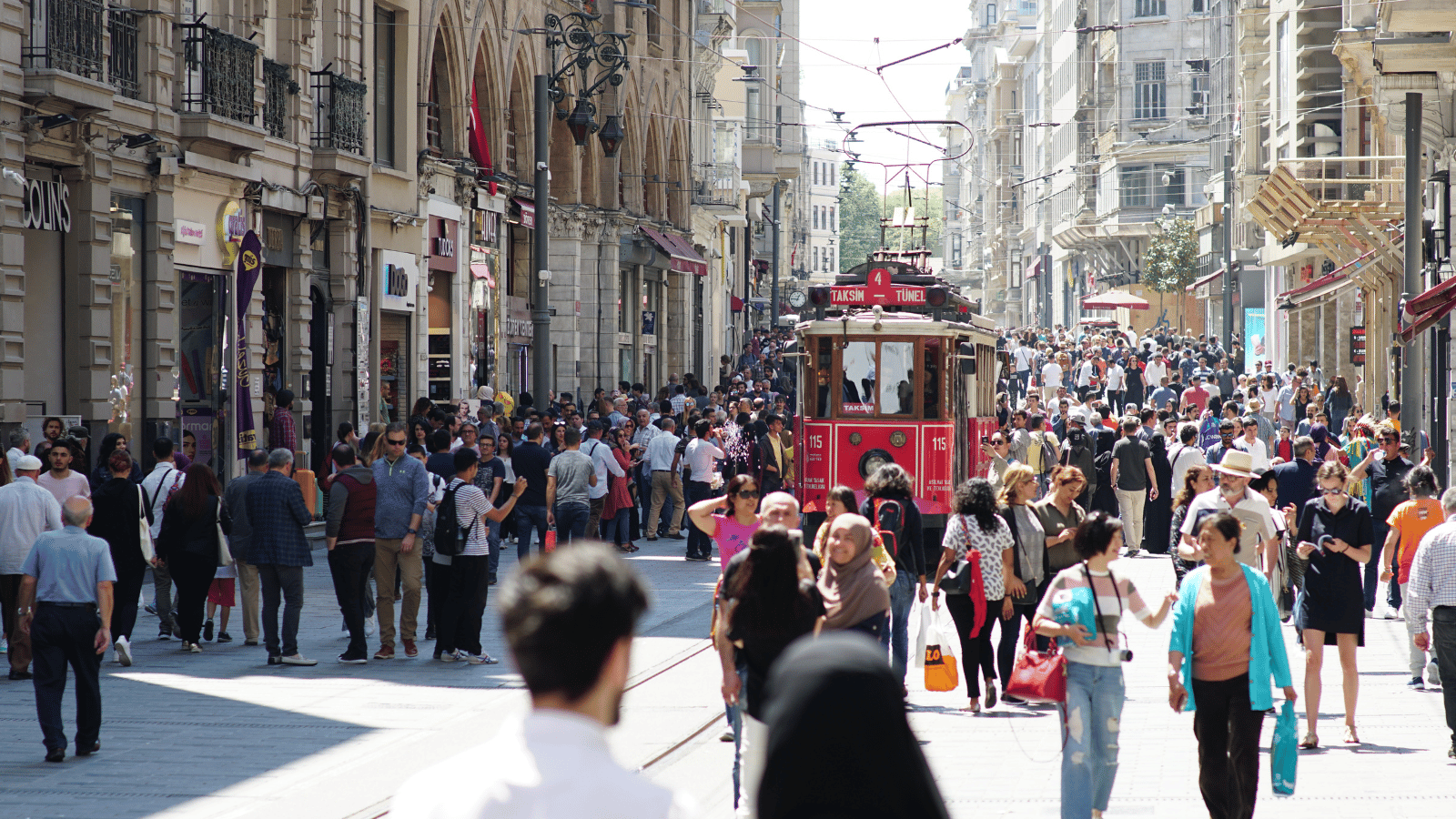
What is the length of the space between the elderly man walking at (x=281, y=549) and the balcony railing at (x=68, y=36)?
20.4 feet

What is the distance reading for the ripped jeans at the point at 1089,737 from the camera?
7.30 m

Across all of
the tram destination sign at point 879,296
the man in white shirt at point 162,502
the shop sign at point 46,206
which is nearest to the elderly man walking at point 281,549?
the man in white shirt at point 162,502

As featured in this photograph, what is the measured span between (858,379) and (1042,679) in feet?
37.6

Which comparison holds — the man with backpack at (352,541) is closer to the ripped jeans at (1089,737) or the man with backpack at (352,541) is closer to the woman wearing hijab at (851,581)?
the woman wearing hijab at (851,581)

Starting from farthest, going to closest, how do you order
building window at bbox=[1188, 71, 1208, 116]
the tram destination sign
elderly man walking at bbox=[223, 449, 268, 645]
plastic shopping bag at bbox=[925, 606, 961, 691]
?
building window at bbox=[1188, 71, 1208, 116]
the tram destination sign
elderly man walking at bbox=[223, 449, 268, 645]
plastic shopping bag at bbox=[925, 606, 961, 691]

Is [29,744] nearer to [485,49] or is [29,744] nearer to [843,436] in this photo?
[843,436]

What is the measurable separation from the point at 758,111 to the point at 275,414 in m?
49.0

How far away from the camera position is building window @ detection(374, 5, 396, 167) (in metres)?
27.5

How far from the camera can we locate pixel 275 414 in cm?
2289

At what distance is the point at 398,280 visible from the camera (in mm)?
27547

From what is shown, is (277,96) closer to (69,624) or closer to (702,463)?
(702,463)

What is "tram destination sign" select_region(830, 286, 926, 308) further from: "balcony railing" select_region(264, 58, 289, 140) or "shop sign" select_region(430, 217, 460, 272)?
"shop sign" select_region(430, 217, 460, 272)

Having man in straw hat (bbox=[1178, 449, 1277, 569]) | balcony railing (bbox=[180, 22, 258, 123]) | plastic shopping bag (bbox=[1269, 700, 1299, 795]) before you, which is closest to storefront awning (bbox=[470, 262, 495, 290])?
balcony railing (bbox=[180, 22, 258, 123])

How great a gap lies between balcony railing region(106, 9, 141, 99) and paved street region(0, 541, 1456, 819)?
7.84 metres
